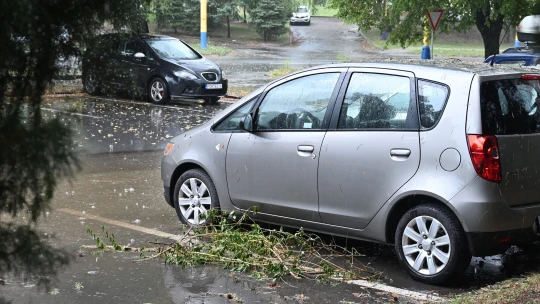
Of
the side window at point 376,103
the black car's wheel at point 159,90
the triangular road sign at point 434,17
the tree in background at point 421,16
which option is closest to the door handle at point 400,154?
the side window at point 376,103

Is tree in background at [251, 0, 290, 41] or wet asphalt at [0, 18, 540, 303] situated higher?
tree in background at [251, 0, 290, 41]

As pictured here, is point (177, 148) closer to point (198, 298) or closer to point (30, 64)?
point (198, 298)

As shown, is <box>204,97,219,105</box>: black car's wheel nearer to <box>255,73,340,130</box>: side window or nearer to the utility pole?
<box>255,73,340,130</box>: side window

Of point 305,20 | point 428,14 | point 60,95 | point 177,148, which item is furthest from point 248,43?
point 60,95

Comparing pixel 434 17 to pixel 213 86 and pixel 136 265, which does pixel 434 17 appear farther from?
pixel 136 265

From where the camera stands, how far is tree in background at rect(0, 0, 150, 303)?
9.80ft

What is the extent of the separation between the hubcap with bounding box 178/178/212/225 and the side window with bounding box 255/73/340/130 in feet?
3.06

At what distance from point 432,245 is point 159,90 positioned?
1485 cm

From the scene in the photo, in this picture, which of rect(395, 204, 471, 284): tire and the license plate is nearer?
rect(395, 204, 471, 284): tire

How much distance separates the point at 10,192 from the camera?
3.14 m

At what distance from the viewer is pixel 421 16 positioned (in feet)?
74.8

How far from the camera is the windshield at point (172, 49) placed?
20.9 metres

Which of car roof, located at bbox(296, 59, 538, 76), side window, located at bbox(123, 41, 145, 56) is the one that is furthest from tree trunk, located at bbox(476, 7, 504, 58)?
side window, located at bbox(123, 41, 145, 56)

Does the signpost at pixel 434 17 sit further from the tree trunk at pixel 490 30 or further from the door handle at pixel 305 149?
the door handle at pixel 305 149
